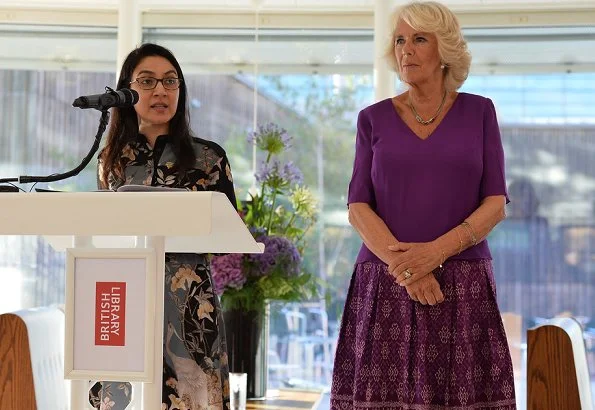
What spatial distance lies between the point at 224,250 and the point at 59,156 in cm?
441

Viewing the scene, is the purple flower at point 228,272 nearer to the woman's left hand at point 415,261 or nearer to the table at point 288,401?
the table at point 288,401

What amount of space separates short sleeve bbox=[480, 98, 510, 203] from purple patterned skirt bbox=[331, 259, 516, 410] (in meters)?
0.20

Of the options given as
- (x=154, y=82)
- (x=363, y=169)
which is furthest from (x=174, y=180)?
(x=363, y=169)

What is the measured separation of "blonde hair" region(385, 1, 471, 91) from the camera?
241 cm

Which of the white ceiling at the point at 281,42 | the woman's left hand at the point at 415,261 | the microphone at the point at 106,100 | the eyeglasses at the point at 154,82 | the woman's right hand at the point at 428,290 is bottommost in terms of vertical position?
the woman's right hand at the point at 428,290

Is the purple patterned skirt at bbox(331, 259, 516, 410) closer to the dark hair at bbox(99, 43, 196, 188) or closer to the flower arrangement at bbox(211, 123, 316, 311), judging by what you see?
the dark hair at bbox(99, 43, 196, 188)

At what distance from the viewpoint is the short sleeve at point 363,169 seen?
2.43m

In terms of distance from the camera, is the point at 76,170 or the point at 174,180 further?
the point at 174,180

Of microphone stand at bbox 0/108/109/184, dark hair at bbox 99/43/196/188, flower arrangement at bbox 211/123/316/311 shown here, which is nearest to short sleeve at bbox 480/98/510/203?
dark hair at bbox 99/43/196/188

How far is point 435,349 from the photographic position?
90.2 inches

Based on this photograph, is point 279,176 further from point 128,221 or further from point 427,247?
point 128,221

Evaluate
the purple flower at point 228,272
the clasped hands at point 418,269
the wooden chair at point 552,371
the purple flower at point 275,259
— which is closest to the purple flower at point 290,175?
the purple flower at point 275,259

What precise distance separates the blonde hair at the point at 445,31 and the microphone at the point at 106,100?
852 mm

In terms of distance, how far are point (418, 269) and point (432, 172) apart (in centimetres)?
26
